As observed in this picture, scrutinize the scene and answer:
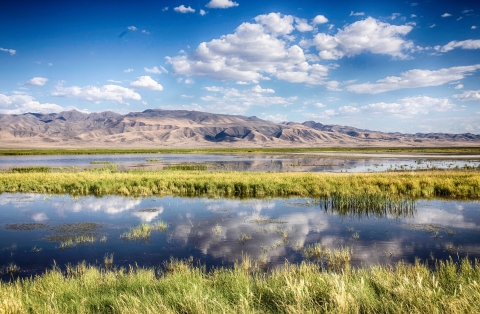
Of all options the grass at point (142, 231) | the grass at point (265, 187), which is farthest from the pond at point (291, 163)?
the grass at point (142, 231)

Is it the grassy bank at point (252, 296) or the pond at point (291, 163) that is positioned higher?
the grassy bank at point (252, 296)

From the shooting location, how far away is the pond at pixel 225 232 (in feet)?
37.4

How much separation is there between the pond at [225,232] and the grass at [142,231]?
115 mm

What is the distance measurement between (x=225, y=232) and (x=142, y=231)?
141 inches

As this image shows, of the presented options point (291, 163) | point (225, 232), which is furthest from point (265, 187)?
point (291, 163)

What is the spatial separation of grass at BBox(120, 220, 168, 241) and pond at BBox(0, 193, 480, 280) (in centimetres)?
11

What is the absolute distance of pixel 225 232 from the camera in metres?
14.5

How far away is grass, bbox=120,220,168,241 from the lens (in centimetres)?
1379

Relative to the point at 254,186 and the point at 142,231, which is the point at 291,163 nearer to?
the point at 254,186

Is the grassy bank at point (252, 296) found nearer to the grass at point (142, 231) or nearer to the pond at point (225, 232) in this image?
the pond at point (225, 232)

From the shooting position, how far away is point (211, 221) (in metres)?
16.8

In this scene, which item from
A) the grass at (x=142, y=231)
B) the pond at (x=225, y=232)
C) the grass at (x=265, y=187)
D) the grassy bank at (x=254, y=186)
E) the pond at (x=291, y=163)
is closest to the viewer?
the pond at (x=225, y=232)

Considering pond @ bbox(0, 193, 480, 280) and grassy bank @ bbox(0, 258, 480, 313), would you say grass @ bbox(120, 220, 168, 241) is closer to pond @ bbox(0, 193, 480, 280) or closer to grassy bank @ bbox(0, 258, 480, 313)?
pond @ bbox(0, 193, 480, 280)

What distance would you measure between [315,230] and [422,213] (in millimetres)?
7421
